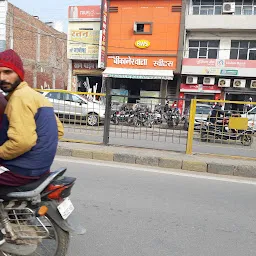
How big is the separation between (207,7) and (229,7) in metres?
1.42

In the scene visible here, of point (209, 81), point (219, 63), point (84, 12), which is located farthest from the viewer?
point (84, 12)

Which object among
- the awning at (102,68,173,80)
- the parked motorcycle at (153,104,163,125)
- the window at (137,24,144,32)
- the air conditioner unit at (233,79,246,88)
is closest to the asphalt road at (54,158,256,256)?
the parked motorcycle at (153,104,163,125)

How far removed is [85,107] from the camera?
673 cm

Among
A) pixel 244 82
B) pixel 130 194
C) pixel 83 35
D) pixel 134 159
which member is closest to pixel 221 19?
pixel 244 82

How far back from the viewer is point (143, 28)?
17.2 meters

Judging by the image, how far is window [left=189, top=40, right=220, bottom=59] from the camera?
55.7 ft

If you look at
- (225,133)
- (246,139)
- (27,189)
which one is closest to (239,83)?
(246,139)

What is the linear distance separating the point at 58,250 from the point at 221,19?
1685 centimetres

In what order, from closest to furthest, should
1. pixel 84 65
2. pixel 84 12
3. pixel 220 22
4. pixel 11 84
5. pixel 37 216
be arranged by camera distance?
pixel 11 84 < pixel 37 216 < pixel 220 22 < pixel 84 12 < pixel 84 65

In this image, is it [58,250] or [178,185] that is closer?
[58,250]

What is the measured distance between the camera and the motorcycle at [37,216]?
78.2 inches

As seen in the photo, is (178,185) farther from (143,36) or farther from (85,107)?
(143,36)

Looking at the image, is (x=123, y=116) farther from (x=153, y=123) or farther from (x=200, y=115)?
(x=200, y=115)

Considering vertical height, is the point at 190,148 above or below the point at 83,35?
below
